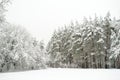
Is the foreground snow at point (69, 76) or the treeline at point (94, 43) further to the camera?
the treeline at point (94, 43)

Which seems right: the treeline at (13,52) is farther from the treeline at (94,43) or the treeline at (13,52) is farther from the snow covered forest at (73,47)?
the treeline at (94,43)

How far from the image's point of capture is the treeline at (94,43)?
38250 millimetres

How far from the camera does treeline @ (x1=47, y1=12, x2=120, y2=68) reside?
38250mm

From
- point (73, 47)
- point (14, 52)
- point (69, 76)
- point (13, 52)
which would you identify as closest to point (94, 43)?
point (73, 47)

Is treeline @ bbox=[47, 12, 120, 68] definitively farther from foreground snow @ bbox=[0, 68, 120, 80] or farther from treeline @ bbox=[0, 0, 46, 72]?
foreground snow @ bbox=[0, 68, 120, 80]

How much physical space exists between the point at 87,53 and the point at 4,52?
19.5 metres

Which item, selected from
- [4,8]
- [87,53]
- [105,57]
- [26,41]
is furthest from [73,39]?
[4,8]

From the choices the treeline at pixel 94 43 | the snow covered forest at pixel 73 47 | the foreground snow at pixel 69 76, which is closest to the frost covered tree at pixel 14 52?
the snow covered forest at pixel 73 47

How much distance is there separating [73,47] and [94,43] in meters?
7.04

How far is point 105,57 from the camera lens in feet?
143

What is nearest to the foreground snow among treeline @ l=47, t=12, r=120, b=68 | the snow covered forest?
the snow covered forest

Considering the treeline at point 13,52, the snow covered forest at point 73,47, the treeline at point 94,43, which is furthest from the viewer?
the treeline at point 94,43

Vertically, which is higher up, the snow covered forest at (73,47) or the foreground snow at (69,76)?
the snow covered forest at (73,47)

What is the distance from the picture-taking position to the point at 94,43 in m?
41.6
